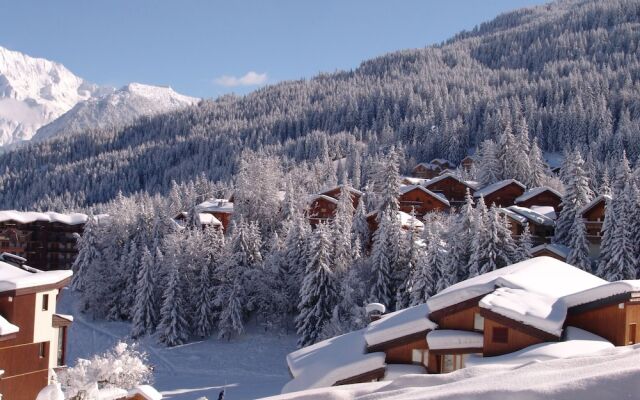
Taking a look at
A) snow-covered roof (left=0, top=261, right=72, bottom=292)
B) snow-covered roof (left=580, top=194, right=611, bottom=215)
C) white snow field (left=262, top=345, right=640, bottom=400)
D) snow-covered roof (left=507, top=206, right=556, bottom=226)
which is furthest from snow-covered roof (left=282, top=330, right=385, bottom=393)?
snow-covered roof (left=507, top=206, right=556, bottom=226)

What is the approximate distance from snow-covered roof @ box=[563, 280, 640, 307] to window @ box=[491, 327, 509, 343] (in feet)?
7.02

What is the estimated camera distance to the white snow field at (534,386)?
5.36 meters

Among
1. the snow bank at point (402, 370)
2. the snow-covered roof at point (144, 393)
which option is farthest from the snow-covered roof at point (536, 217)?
the snow-covered roof at point (144, 393)

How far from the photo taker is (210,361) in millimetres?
53062

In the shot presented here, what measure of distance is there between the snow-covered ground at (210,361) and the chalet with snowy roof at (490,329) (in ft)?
65.5

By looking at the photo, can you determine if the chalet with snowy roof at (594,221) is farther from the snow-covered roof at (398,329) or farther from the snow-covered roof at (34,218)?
the snow-covered roof at (34,218)

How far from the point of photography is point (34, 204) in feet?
604

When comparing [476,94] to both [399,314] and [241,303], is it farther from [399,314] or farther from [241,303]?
[399,314]

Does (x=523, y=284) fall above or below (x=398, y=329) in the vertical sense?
above

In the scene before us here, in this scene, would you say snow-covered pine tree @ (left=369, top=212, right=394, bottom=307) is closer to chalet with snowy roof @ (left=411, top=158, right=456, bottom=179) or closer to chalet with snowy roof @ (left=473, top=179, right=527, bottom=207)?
chalet with snowy roof @ (left=473, top=179, right=527, bottom=207)

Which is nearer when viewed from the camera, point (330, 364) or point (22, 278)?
point (22, 278)

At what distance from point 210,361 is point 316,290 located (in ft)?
32.4

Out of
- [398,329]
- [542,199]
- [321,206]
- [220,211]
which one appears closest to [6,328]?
[398,329]

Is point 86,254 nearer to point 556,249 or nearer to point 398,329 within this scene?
point 556,249
